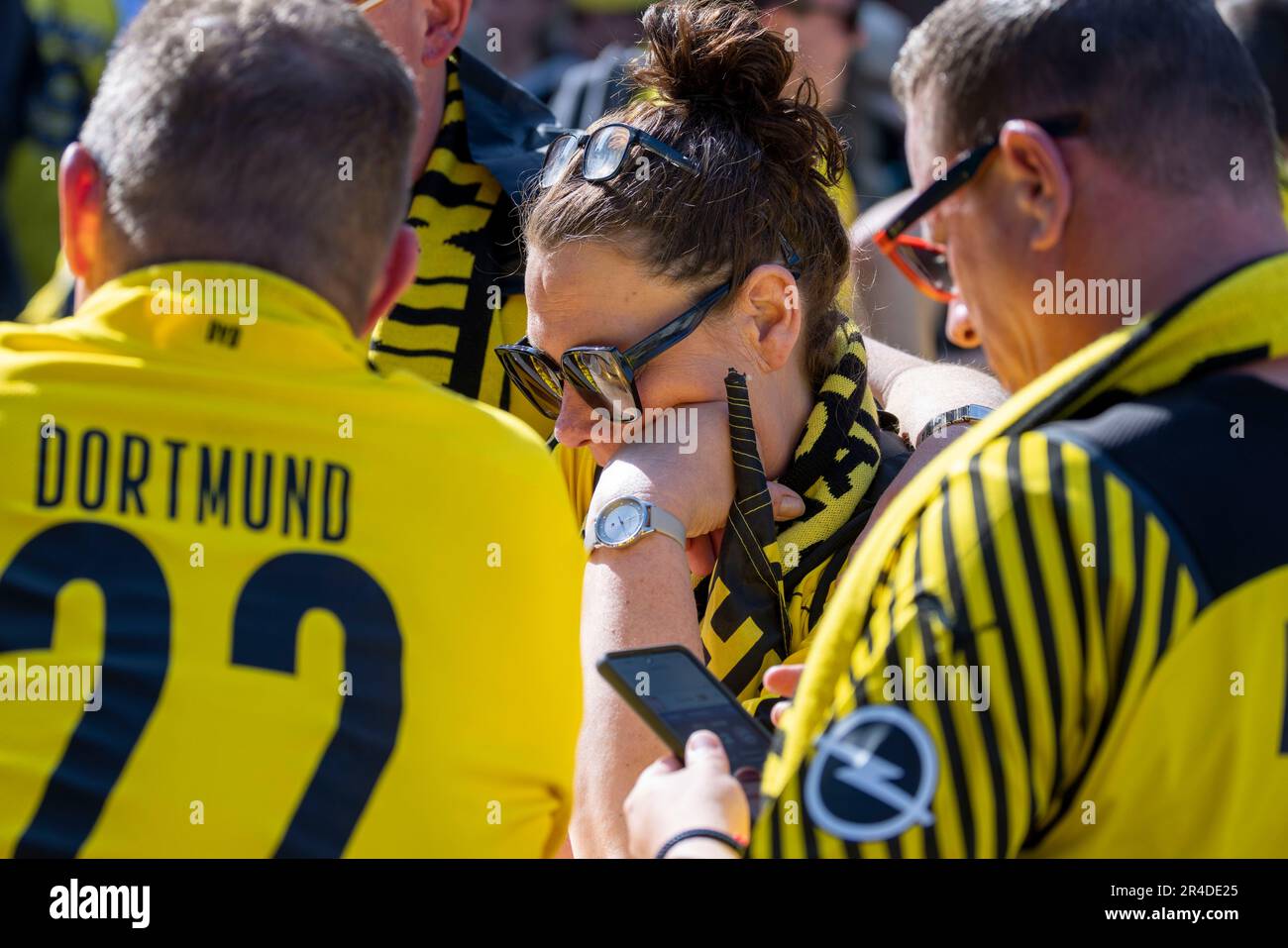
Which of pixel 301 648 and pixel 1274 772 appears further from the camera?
pixel 301 648

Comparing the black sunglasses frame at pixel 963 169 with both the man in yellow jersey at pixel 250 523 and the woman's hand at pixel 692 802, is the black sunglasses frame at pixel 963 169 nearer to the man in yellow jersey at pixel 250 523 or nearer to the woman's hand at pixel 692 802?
the man in yellow jersey at pixel 250 523

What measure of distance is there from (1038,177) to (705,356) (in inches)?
44.5

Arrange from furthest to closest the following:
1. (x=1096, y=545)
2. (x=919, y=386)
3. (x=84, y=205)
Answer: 1. (x=919, y=386)
2. (x=84, y=205)
3. (x=1096, y=545)

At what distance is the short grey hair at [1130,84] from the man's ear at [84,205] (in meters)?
1.02

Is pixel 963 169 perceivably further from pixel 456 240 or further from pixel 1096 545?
pixel 456 240

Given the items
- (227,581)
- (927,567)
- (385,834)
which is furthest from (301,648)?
(927,567)

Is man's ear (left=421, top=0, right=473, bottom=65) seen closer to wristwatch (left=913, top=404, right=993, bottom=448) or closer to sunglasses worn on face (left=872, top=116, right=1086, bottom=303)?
wristwatch (left=913, top=404, right=993, bottom=448)

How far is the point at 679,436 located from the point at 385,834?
1.21 meters

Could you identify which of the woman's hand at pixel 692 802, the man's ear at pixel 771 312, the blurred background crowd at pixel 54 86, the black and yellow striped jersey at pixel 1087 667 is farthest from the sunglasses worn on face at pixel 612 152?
the blurred background crowd at pixel 54 86

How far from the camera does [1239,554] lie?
160 cm

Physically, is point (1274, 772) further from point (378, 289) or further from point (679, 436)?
point (679, 436)

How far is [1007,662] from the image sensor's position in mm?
1595

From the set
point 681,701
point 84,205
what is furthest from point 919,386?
point 84,205

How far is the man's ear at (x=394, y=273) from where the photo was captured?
2.03 meters
